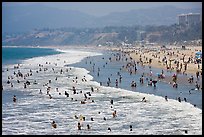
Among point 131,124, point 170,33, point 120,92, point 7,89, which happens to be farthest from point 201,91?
point 170,33

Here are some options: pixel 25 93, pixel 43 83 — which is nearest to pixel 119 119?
pixel 25 93

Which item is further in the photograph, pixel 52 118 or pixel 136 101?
pixel 136 101

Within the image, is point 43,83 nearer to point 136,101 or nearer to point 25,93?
point 25,93

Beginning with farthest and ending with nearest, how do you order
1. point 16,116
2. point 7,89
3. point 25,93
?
point 7,89 → point 25,93 → point 16,116

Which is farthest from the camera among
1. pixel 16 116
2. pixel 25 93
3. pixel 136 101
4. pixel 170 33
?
pixel 170 33

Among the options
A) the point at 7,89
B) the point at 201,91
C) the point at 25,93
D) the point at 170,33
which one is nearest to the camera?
the point at 201,91

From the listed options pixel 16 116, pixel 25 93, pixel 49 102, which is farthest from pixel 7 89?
pixel 16 116

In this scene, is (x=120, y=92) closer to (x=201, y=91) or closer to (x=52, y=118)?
(x=201, y=91)

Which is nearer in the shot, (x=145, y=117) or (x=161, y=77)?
(x=145, y=117)

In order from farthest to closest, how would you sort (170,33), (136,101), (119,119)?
(170,33) < (136,101) < (119,119)
